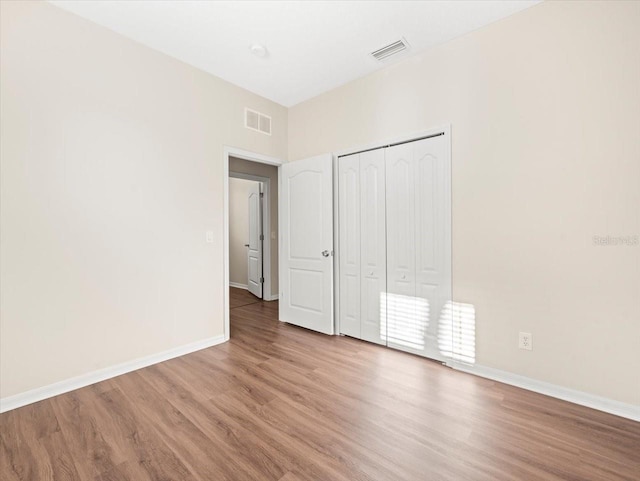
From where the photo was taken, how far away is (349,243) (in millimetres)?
3379

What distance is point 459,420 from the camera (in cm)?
184

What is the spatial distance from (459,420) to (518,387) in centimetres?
78

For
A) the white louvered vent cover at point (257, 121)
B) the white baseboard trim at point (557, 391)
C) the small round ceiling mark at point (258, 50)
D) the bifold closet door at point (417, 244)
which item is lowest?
the white baseboard trim at point (557, 391)

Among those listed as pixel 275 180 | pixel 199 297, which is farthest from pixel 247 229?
pixel 199 297

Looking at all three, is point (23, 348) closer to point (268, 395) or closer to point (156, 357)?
point (156, 357)

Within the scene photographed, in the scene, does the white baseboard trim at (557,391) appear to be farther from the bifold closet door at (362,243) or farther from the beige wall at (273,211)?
the beige wall at (273,211)

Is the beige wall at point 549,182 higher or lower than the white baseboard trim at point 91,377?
higher

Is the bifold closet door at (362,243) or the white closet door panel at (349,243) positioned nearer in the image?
the bifold closet door at (362,243)

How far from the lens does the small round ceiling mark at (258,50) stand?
2663 millimetres

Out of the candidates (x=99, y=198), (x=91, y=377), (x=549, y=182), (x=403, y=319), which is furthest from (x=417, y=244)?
(x=91, y=377)

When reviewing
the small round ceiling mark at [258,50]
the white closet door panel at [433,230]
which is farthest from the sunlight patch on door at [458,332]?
the small round ceiling mark at [258,50]

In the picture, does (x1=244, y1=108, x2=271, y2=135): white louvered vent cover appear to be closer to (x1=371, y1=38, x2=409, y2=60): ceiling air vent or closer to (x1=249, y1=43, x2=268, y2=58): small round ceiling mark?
(x1=249, y1=43, x2=268, y2=58): small round ceiling mark

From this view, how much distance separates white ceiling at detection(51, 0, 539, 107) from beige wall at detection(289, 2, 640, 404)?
28cm

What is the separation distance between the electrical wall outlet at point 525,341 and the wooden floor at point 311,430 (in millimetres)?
325
